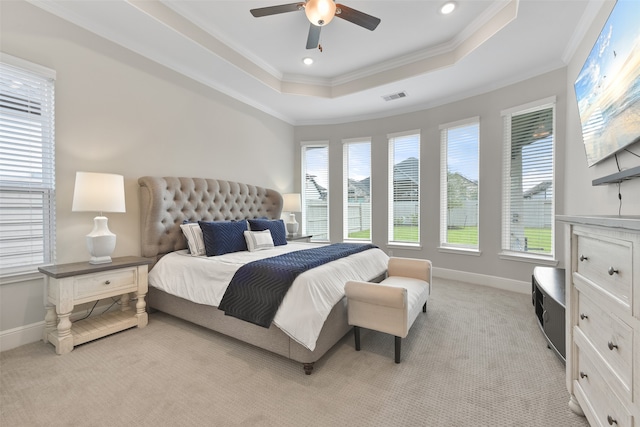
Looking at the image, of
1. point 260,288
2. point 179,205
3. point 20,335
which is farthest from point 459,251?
point 20,335

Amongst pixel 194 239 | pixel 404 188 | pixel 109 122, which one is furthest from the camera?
pixel 404 188

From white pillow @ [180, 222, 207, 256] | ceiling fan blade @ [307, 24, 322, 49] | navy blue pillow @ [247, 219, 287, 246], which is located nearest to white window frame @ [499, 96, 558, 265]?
ceiling fan blade @ [307, 24, 322, 49]

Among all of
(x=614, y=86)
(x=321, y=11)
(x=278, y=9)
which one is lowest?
(x=614, y=86)

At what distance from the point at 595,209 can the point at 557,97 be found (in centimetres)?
174

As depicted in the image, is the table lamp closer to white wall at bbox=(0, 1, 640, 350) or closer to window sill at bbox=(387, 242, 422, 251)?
white wall at bbox=(0, 1, 640, 350)

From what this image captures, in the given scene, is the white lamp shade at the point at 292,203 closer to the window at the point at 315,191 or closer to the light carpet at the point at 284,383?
the window at the point at 315,191

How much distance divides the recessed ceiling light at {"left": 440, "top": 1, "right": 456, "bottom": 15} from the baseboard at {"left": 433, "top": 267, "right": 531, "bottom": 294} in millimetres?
3572

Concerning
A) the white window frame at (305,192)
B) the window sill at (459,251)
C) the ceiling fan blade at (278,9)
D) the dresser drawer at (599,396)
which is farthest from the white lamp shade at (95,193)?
the window sill at (459,251)

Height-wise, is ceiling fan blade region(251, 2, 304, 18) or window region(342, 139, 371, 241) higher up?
ceiling fan blade region(251, 2, 304, 18)

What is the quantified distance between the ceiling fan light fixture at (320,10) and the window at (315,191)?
3.36 metres

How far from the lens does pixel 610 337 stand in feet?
3.72

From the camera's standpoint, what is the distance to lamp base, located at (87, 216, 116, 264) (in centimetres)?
248

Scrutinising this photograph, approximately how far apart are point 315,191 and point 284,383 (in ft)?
14.1

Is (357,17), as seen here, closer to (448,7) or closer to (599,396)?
(448,7)
